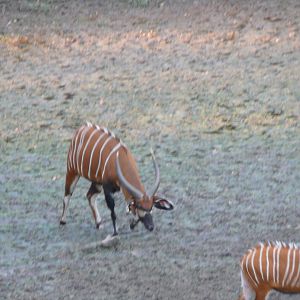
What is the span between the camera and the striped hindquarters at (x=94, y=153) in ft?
24.1

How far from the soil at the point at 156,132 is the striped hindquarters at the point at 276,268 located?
1.92ft

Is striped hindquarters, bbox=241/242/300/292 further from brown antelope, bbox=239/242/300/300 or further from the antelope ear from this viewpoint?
the antelope ear

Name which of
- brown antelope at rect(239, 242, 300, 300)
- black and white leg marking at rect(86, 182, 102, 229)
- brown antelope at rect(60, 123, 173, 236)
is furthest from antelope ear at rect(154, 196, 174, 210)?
brown antelope at rect(239, 242, 300, 300)

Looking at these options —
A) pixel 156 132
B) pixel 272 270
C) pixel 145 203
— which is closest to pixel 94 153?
pixel 145 203

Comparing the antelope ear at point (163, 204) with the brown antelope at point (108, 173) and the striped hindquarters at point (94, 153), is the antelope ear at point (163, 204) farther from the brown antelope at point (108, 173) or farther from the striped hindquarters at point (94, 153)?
the striped hindquarters at point (94, 153)

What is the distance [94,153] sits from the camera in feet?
24.2

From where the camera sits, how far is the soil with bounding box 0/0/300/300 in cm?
677

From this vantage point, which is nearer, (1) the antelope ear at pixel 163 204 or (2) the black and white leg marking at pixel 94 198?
(1) the antelope ear at pixel 163 204

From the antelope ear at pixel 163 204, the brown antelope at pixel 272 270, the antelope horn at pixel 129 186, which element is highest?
the antelope horn at pixel 129 186

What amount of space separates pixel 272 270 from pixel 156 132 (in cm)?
434

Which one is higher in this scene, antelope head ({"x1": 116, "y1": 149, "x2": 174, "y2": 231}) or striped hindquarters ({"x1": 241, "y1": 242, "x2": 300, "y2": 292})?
antelope head ({"x1": 116, "y1": 149, "x2": 174, "y2": 231})

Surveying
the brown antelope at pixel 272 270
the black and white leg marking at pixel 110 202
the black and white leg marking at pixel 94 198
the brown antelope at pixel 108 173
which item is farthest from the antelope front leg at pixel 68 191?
the brown antelope at pixel 272 270

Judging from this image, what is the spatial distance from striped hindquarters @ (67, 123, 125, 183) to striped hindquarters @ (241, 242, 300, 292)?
1863 mm

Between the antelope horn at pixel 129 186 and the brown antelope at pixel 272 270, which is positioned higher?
the antelope horn at pixel 129 186
